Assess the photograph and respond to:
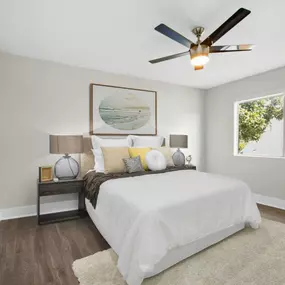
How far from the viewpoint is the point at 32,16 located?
6.94 ft

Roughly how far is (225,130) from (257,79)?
1.22 meters

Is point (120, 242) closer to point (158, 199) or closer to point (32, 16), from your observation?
point (158, 199)

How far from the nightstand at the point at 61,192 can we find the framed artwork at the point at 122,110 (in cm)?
102

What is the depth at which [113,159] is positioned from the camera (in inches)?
123

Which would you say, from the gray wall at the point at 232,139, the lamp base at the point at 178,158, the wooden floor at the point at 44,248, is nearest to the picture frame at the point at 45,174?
the wooden floor at the point at 44,248

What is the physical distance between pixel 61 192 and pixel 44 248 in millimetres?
879

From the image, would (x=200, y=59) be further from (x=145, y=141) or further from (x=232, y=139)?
(x=232, y=139)

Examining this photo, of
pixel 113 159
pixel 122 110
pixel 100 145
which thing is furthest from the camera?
pixel 122 110

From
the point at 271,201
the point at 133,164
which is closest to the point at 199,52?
the point at 133,164

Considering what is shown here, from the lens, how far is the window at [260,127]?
12.4 ft

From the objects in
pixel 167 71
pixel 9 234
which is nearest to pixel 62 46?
pixel 167 71

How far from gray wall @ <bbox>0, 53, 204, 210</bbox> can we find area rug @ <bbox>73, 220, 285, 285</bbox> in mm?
1838

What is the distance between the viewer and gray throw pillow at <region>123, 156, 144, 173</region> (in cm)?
309

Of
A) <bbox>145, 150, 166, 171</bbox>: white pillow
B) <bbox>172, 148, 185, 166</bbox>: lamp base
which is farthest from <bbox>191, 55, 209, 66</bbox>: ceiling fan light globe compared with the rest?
<bbox>172, 148, 185, 166</bbox>: lamp base
